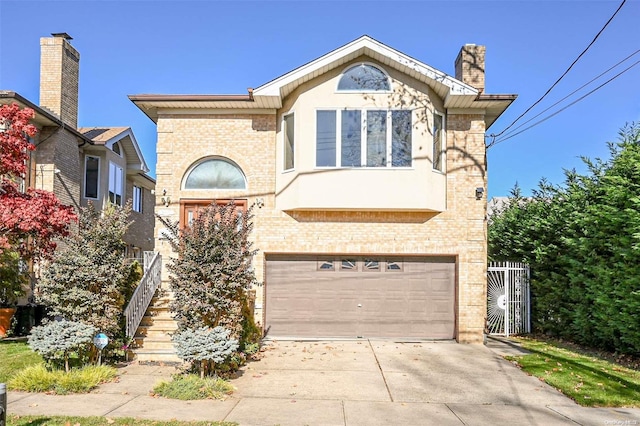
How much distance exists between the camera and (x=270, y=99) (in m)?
Result: 13.1

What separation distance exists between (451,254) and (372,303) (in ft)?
7.91

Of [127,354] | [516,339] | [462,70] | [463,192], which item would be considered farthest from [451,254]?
[127,354]

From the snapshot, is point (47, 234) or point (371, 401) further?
point (47, 234)

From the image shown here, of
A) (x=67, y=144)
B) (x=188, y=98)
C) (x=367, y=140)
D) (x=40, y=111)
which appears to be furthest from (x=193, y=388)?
(x=67, y=144)

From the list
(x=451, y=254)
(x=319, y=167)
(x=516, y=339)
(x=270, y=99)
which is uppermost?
(x=270, y=99)

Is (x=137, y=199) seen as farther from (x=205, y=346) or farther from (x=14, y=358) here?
(x=205, y=346)

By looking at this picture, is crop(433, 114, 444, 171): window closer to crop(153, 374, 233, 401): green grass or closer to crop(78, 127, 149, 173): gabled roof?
crop(153, 374, 233, 401): green grass

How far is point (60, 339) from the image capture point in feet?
28.8

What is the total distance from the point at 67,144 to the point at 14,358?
10.2m

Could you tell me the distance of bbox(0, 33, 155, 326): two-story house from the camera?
1717 centimetres

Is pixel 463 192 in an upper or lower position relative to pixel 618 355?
upper

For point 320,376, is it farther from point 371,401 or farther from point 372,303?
point 372,303

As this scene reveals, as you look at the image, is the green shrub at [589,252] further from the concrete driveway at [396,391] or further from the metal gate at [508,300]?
the concrete driveway at [396,391]

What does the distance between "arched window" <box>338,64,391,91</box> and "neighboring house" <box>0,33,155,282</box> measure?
821 centimetres
